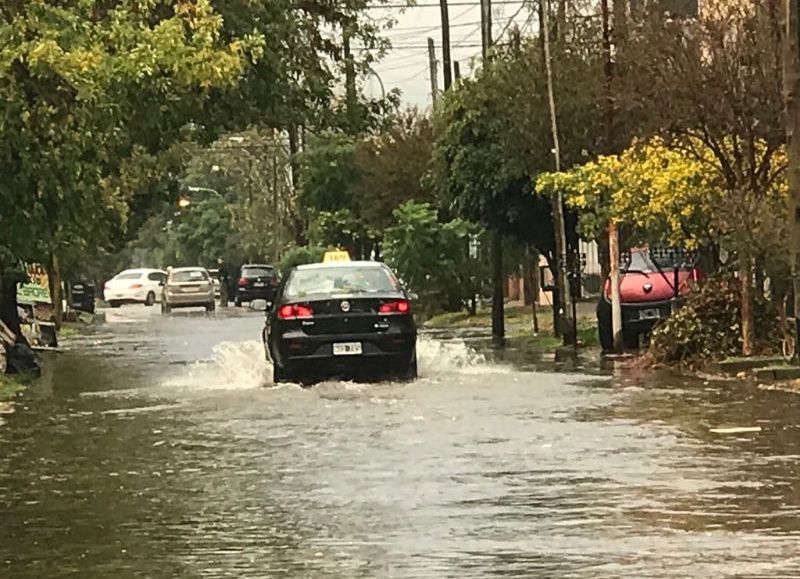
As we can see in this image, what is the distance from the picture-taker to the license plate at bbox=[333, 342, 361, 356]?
2148 centimetres

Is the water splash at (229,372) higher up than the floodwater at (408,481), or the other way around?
the water splash at (229,372)

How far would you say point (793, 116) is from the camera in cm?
1991

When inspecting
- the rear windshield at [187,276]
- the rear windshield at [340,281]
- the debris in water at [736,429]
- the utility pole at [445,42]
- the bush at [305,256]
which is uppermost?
the utility pole at [445,42]

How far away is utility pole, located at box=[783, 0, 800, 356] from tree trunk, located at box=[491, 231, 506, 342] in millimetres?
17114

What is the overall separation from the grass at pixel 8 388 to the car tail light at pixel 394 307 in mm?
4545

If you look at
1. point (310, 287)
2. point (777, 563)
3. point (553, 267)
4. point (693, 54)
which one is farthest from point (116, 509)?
point (553, 267)

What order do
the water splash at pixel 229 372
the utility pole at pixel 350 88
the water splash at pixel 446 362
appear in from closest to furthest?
1. the water splash at pixel 229 372
2. the water splash at pixel 446 362
3. the utility pole at pixel 350 88

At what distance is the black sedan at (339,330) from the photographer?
70.5 ft

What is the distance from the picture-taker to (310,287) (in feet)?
72.3

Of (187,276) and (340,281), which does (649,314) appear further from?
(187,276)

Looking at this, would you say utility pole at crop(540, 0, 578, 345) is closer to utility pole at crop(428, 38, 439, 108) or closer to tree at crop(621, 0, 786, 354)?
tree at crop(621, 0, 786, 354)

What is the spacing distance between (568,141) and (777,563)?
76.3ft

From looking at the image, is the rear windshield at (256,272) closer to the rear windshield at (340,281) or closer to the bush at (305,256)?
the bush at (305,256)

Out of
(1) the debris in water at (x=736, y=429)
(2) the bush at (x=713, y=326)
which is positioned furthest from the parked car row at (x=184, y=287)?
(1) the debris in water at (x=736, y=429)
